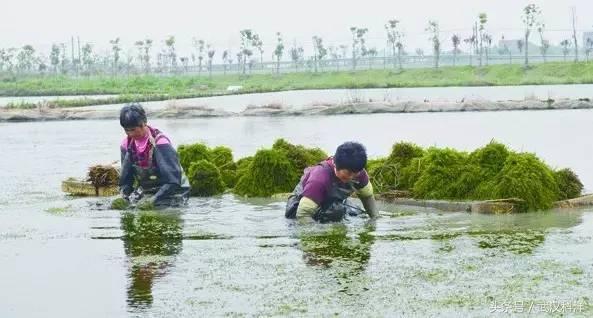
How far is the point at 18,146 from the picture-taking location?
3033cm

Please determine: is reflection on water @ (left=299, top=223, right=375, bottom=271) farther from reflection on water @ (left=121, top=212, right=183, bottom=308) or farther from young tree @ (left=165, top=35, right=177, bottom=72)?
young tree @ (left=165, top=35, right=177, bottom=72)

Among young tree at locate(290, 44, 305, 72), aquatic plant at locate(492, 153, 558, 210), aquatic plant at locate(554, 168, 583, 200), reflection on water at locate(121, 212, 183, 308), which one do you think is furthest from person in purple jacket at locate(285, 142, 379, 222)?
young tree at locate(290, 44, 305, 72)

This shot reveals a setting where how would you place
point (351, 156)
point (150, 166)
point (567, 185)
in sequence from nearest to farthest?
point (351, 156), point (150, 166), point (567, 185)

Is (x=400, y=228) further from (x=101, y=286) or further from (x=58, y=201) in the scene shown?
(x=58, y=201)

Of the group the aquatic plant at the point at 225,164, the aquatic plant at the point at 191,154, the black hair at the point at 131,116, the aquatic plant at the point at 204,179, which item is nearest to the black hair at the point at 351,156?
the black hair at the point at 131,116

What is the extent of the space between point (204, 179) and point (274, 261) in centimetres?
542

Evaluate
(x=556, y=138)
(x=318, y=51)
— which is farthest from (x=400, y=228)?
(x=318, y=51)

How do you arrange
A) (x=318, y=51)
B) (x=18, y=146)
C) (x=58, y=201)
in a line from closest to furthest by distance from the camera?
(x=58, y=201) < (x=18, y=146) < (x=318, y=51)

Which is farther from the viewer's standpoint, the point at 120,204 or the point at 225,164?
the point at 225,164

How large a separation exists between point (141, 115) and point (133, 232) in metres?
1.56

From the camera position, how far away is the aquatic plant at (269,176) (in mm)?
14422

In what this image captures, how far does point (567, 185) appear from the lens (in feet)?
42.6

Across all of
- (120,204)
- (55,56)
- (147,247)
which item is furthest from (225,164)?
(55,56)

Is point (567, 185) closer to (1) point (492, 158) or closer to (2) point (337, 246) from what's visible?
(1) point (492, 158)
